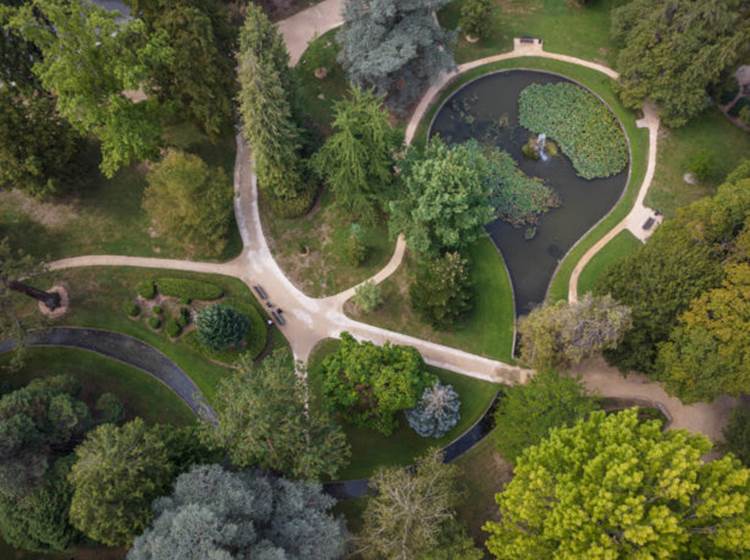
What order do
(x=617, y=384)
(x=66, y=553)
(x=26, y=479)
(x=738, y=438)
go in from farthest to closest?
1. (x=617, y=384)
2. (x=66, y=553)
3. (x=738, y=438)
4. (x=26, y=479)

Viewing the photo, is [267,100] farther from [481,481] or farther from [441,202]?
[481,481]

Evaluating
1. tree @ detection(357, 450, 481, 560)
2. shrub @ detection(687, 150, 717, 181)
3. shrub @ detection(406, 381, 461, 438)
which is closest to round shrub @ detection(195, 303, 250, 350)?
shrub @ detection(406, 381, 461, 438)

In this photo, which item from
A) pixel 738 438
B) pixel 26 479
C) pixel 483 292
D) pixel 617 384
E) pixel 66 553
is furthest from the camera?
pixel 483 292

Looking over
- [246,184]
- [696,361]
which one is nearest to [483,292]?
[696,361]

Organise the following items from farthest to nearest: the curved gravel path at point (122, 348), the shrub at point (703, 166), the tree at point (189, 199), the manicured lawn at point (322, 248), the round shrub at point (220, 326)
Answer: the shrub at point (703, 166), the manicured lawn at point (322, 248), the curved gravel path at point (122, 348), the tree at point (189, 199), the round shrub at point (220, 326)

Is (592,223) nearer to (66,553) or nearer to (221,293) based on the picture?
(221,293)

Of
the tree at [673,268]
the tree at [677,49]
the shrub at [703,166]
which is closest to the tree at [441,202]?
the tree at [673,268]

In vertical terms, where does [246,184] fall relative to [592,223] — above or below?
above

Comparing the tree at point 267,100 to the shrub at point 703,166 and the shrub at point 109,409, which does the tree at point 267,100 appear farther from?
the shrub at point 703,166
